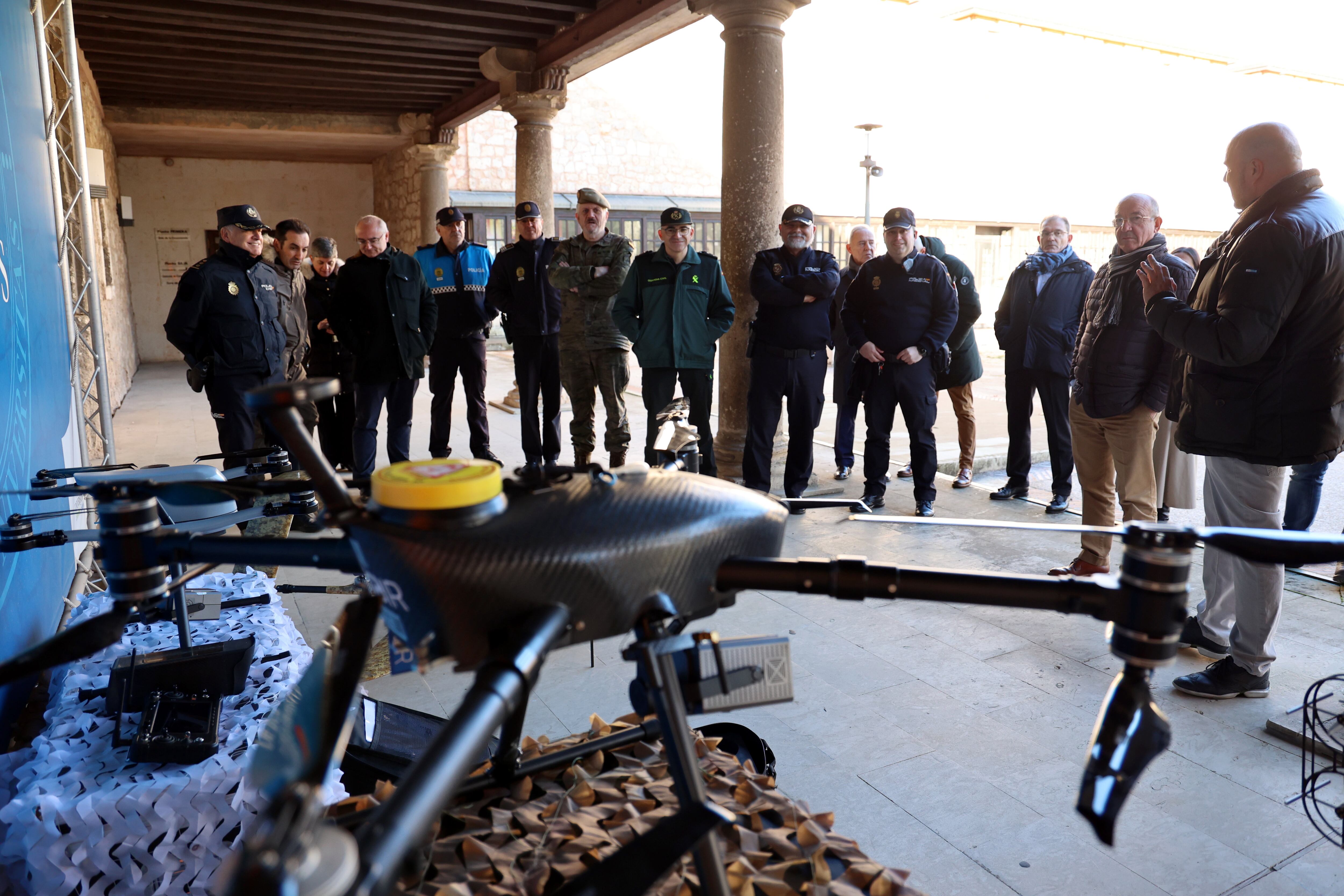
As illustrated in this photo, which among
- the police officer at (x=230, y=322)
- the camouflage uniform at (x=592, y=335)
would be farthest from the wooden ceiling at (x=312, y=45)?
the police officer at (x=230, y=322)

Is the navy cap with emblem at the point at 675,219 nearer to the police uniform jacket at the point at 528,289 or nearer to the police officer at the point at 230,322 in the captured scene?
the police uniform jacket at the point at 528,289

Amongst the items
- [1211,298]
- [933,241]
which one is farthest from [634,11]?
[1211,298]

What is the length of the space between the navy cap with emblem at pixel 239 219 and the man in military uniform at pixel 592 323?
6.12ft

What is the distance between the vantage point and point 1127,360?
4.19 m

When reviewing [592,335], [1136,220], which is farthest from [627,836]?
[592,335]

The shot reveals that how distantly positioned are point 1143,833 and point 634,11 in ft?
24.0

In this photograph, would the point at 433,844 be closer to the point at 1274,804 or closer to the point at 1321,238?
the point at 1274,804

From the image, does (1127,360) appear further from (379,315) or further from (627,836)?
(379,315)

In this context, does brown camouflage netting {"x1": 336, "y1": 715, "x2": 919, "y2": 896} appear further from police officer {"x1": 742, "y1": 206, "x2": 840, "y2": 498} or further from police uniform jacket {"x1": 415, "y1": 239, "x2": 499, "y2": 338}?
police uniform jacket {"x1": 415, "y1": 239, "x2": 499, "y2": 338}

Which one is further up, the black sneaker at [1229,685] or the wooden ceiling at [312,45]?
the wooden ceiling at [312,45]

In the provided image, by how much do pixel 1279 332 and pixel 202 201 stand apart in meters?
17.0

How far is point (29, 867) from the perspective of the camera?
1667 mm

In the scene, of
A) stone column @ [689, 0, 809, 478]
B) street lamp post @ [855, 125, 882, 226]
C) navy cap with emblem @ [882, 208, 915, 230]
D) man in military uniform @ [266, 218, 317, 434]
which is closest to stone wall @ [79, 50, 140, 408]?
man in military uniform @ [266, 218, 317, 434]

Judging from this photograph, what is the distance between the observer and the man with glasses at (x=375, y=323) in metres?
6.19
